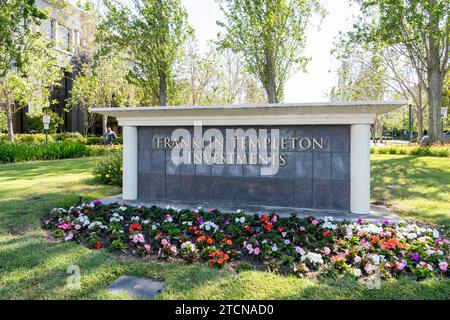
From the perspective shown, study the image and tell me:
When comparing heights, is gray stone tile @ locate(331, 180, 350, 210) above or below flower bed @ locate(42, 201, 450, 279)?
above

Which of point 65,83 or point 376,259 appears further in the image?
point 65,83

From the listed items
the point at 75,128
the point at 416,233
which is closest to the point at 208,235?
the point at 416,233

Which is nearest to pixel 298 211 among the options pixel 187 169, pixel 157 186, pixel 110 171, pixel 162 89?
pixel 187 169

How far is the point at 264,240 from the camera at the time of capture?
4.09m

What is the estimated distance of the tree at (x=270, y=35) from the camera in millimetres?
13516

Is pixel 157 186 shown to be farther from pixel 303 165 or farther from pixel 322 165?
pixel 322 165

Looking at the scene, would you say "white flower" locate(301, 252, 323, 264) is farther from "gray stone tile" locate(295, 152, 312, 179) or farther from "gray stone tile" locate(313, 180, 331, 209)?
"gray stone tile" locate(295, 152, 312, 179)

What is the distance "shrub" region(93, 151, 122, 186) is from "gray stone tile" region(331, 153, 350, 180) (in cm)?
564

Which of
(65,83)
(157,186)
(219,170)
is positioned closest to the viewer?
(219,170)

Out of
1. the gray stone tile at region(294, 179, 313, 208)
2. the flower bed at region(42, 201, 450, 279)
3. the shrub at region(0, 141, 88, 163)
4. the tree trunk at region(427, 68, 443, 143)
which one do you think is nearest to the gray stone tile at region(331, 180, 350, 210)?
the gray stone tile at region(294, 179, 313, 208)

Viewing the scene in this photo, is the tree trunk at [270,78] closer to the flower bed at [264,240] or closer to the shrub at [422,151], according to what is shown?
the shrub at [422,151]

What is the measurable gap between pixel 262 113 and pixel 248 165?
40.3 inches

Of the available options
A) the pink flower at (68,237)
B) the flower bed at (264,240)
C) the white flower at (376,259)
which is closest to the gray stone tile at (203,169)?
the flower bed at (264,240)

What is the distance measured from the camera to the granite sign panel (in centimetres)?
575
